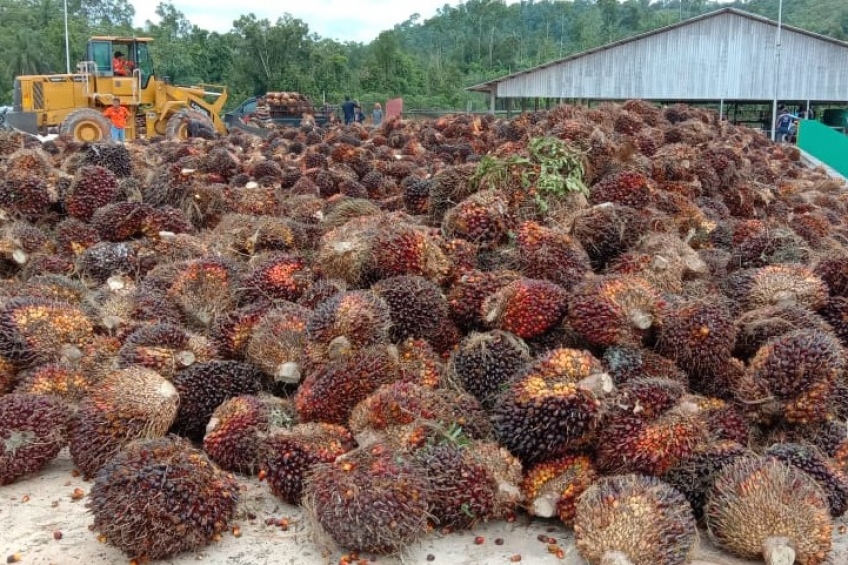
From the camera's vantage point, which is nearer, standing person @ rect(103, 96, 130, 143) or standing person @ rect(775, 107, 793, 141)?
standing person @ rect(103, 96, 130, 143)

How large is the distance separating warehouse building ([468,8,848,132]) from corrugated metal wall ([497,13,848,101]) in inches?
1.6

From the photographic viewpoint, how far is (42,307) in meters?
4.80

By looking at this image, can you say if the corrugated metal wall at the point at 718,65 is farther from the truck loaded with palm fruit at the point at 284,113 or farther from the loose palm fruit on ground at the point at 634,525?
the loose palm fruit on ground at the point at 634,525

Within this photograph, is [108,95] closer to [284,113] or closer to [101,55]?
[101,55]

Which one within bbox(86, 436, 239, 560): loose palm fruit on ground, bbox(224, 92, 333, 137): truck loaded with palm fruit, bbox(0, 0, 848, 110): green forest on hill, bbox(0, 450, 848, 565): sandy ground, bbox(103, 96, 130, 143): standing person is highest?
bbox(0, 0, 848, 110): green forest on hill

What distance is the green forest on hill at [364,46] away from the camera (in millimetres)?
57125

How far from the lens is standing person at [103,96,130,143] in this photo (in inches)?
863

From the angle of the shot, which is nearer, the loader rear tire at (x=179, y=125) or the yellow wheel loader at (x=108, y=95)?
the loader rear tire at (x=179, y=125)

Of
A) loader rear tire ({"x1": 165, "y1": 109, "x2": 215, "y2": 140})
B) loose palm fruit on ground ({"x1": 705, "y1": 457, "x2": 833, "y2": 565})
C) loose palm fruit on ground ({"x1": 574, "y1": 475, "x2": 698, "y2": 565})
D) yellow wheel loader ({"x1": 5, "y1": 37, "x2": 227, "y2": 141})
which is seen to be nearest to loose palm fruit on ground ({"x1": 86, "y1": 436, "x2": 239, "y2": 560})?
loose palm fruit on ground ({"x1": 574, "y1": 475, "x2": 698, "y2": 565})

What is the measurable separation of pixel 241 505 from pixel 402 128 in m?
12.2

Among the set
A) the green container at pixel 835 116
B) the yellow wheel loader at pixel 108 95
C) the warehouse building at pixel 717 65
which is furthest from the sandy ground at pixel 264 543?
the green container at pixel 835 116

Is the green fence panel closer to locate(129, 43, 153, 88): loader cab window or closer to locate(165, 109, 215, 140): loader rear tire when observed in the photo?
locate(165, 109, 215, 140): loader rear tire

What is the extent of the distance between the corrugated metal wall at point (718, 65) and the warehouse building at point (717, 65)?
4cm

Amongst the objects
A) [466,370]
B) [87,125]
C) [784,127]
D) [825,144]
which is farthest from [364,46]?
[466,370]
